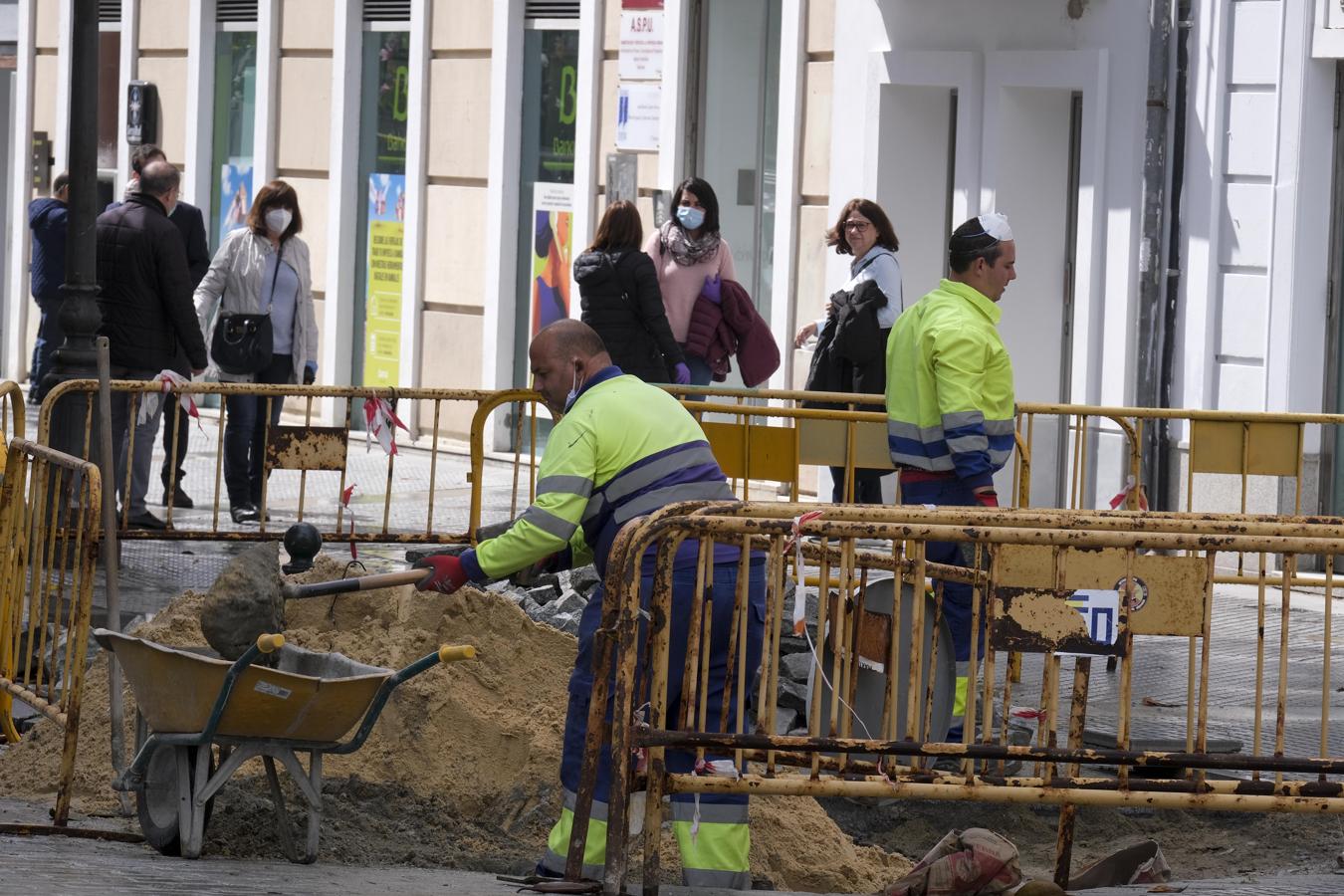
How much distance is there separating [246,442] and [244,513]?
40 cm

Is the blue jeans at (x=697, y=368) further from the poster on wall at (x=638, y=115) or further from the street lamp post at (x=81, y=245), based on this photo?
the street lamp post at (x=81, y=245)

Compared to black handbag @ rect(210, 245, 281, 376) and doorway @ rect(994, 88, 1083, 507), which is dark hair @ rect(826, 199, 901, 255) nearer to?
doorway @ rect(994, 88, 1083, 507)

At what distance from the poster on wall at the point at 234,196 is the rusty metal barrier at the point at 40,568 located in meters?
11.3

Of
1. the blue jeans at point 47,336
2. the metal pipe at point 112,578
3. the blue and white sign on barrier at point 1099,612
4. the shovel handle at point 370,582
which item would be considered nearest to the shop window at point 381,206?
the blue jeans at point 47,336

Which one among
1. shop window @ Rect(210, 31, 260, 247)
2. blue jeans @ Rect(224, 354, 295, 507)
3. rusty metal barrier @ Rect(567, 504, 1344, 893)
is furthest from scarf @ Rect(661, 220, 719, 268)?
shop window @ Rect(210, 31, 260, 247)

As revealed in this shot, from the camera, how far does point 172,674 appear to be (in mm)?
5918

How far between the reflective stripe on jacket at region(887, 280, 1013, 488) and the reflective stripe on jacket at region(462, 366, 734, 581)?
1.64 meters

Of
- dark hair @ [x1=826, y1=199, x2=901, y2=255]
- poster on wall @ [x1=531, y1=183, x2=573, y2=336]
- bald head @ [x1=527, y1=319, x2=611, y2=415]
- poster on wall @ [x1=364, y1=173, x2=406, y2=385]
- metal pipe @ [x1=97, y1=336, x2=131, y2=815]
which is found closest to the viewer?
bald head @ [x1=527, y1=319, x2=611, y2=415]

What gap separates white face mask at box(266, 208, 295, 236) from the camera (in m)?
12.6

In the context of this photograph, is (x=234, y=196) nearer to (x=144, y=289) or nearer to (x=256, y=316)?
(x=256, y=316)

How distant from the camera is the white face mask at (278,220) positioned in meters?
12.6

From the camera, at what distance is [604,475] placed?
6.03 meters

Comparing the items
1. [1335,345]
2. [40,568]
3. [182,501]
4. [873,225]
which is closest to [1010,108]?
[873,225]

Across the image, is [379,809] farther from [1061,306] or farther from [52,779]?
[1061,306]
